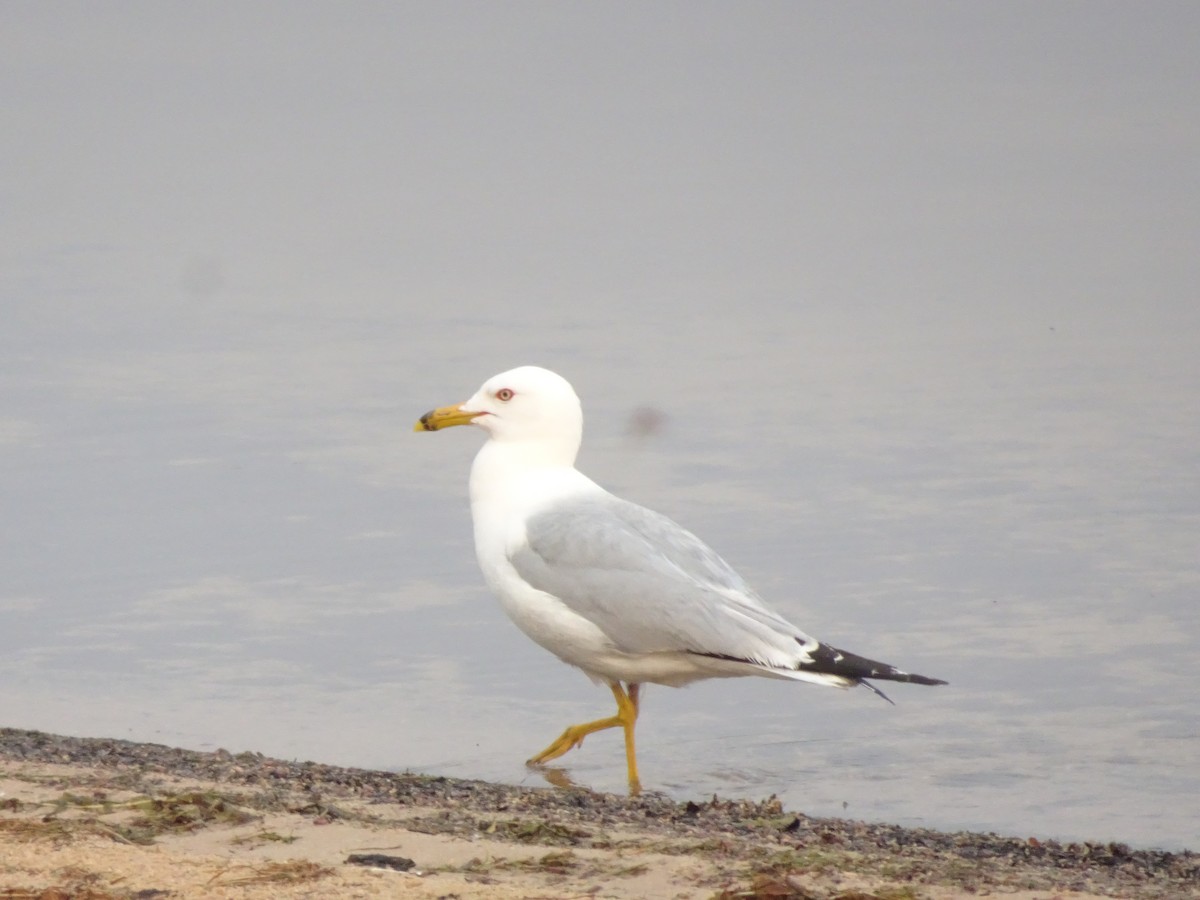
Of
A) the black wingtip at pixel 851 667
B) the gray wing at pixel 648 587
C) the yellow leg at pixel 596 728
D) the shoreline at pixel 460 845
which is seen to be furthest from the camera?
the yellow leg at pixel 596 728

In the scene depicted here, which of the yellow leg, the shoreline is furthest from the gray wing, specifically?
the shoreline

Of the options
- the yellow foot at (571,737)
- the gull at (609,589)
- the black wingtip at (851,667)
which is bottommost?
the yellow foot at (571,737)

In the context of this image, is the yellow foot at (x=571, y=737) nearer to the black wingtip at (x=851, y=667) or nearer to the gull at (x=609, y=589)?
the gull at (x=609, y=589)

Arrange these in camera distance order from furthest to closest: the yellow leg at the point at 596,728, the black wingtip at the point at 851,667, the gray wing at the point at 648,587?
1. the yellow leg at the point at 596,728
2. the gray wing at the point at 648,587
3. the black wingtip at the point at 851,667

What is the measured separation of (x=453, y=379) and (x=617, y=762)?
13.2ft

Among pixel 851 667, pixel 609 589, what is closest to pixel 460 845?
pixel 609 589

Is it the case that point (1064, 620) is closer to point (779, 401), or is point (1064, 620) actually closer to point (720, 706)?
point (720, 706)

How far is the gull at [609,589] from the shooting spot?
251 inches

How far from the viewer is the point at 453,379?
10.7m

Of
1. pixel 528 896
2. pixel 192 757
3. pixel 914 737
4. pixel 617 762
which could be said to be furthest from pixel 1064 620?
pixel 528 896

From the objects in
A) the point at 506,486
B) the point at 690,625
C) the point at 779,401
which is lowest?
the point at 690,625

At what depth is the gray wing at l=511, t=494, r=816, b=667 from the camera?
6367 millimetres

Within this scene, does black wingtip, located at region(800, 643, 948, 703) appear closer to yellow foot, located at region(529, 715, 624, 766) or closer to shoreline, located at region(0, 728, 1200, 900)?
shoreline, located at region(0, 728, 1200, 900)

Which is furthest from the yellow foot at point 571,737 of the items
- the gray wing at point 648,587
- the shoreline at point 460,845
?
the shoreline at point 460,845
